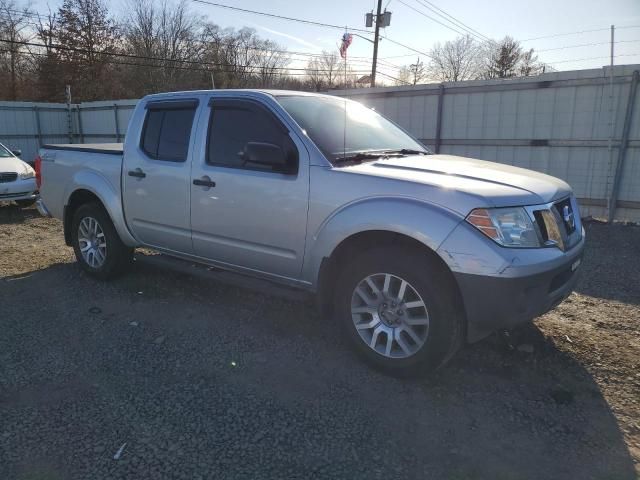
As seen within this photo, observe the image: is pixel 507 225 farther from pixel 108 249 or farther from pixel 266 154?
pixel 108 249

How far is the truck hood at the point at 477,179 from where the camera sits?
10.0 feet

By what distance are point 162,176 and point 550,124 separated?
7197mm

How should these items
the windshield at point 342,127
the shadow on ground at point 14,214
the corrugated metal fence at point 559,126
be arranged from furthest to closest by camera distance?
the shadow on ground at point 14,214 → the corrugated metal fence at point 559,126 → the windshield at point 342,127

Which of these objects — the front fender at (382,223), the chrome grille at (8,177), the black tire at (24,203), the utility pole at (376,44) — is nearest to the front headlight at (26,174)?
the chrome grille at (8,177)

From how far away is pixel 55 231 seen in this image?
8398 millimetres

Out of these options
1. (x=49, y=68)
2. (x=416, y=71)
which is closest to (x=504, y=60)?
(x=416, y=71)

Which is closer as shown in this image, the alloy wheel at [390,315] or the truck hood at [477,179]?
the truck hood at [477,179]

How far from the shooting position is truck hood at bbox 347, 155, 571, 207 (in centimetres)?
306

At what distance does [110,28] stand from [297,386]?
43269 mm

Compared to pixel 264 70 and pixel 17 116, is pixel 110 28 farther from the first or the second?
pixel 17 116

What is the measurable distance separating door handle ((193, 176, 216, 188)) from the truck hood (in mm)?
1280

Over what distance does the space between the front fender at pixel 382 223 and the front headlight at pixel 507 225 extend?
4.9 inches

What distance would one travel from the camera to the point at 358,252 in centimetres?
353

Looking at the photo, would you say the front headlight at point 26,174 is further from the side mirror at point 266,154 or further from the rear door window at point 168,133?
the side mirror at point 266,154
